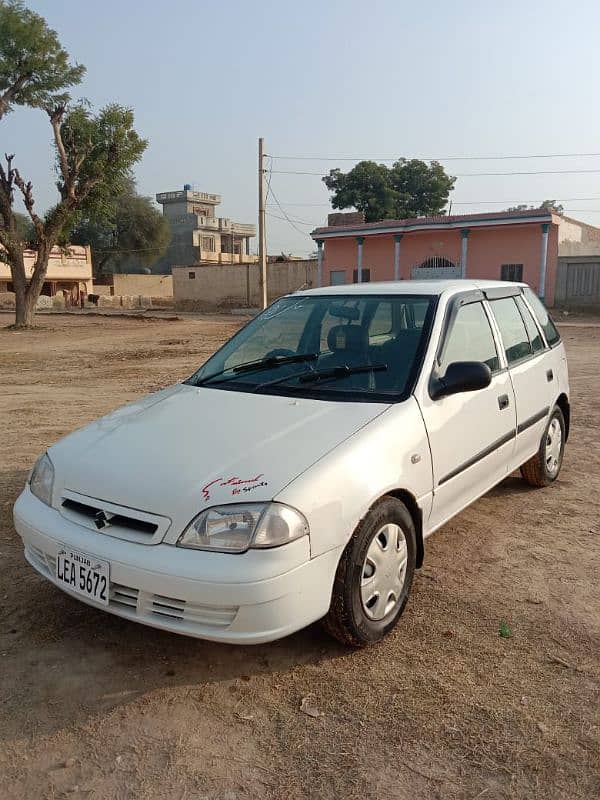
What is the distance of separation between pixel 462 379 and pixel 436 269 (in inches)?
1153

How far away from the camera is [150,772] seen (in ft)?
7.30

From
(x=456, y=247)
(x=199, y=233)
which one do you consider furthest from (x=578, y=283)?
(x=199, y=233)

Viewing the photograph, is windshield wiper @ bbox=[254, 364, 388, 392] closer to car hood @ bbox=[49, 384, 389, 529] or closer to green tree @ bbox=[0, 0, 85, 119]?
car hood @ bbox=[49, 384, 389, 529]

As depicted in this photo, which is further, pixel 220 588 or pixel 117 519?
pixel 117 519

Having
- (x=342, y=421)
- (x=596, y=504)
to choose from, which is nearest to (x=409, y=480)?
(x=342, y=421)

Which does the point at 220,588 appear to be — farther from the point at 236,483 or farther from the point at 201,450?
the point at 201,450

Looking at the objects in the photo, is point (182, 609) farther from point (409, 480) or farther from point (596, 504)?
point (596, 504)

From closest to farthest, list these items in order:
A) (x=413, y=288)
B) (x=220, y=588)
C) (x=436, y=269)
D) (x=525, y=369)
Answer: (x=220, y=588) → (x=413, y=288) → (x=525, y=369) → (x=436, y=269)

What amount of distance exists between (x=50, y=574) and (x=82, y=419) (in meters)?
5.21

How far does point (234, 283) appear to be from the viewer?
132 feet

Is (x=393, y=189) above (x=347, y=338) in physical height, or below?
above

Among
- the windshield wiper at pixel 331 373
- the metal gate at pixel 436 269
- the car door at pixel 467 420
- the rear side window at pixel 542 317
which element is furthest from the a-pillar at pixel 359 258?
the windshield wiper at pixel 331 373

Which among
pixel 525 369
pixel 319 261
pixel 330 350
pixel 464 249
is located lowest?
pixel 525 369

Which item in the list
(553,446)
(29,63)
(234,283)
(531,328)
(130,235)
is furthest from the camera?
(130,235)
